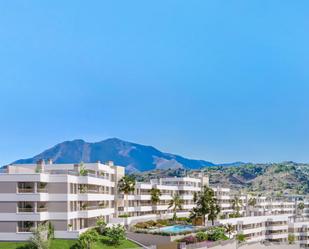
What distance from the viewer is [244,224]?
5017 inches

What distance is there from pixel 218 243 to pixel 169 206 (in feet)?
102

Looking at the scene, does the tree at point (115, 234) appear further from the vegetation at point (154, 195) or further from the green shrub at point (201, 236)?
the vegetation at point (154, 195)

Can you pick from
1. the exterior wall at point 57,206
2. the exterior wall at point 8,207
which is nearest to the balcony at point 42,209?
the exterior wall at point 57,206

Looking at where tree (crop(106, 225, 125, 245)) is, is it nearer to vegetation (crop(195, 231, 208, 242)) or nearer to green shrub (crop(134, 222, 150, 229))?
vegetation (crop(195, 231, 208, 242))

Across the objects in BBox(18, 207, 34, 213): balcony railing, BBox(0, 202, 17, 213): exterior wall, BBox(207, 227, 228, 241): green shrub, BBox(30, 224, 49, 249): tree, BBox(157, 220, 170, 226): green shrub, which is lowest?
BBox(207, 227, 228, 241): green shrub

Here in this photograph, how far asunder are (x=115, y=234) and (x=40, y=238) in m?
12.3

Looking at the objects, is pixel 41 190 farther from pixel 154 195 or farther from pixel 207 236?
pixel 154 195

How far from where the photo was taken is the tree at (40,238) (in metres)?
65.0

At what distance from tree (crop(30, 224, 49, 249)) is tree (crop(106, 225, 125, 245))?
34.1 ft

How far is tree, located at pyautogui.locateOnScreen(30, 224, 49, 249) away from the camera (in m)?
65.0

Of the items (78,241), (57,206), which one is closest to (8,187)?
(57,206)

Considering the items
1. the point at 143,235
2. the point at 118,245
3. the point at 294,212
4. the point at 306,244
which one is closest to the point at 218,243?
→ the point at 143,235

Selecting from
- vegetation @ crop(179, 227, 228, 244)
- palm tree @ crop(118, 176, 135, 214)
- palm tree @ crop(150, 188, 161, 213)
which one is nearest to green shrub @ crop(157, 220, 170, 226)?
palm tree @ crop(150, 188, 161, 213)

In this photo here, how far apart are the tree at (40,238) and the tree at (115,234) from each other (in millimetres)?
10390
